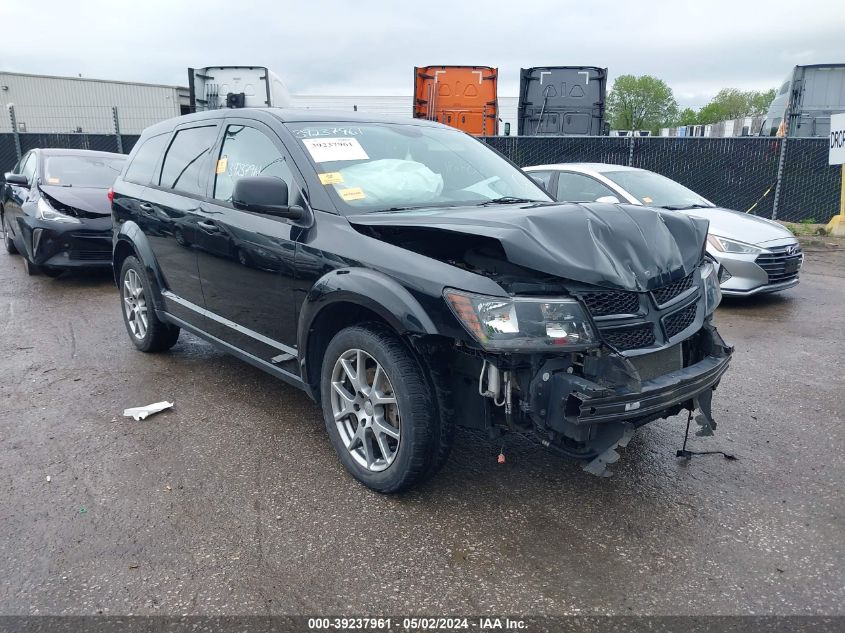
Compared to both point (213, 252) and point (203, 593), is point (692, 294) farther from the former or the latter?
point (213, 252)

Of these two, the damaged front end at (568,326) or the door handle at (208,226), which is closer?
the damaged front end at (568,326)

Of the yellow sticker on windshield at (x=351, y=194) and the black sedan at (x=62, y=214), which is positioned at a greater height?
the yellow sticker on windshield at (x=351, y=194)

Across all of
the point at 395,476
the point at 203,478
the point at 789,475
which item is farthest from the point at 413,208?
the point at 789,475

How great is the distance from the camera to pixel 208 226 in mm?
4121

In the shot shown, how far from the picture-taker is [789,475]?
134 inches

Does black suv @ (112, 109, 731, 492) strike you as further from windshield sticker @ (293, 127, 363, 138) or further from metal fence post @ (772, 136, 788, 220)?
metal fence post @ (772, 136, 788, 220)

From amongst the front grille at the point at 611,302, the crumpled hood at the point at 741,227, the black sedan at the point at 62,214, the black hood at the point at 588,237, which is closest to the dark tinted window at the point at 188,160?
the black hood at the point at 588,237

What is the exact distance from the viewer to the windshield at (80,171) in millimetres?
8453

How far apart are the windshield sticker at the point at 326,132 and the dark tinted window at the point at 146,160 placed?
1788 mm

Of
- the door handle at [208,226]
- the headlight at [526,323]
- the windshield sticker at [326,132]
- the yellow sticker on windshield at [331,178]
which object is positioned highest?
the windshield sticker at [326,132]

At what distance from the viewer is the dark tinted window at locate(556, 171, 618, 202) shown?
7461 mm

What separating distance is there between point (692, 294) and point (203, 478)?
2.56m

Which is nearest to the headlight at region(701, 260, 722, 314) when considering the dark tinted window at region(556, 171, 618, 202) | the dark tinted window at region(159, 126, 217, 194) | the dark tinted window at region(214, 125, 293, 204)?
the dark tinted window at region(214, 125, 293, 204)

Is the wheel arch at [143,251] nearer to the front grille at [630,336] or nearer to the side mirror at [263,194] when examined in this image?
the side mirror at [263,194]
